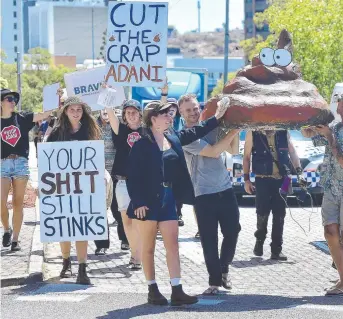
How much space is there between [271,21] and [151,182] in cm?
2442

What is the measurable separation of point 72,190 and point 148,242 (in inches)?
56.7

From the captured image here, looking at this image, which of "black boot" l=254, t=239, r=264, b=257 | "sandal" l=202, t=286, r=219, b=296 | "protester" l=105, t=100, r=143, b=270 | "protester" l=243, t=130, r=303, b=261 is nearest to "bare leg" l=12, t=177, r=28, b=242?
"protester" l=105, t=100, r=143, b=270

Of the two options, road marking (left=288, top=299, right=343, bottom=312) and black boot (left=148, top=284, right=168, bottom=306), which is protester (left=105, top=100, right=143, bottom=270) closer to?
black boot (left=148, top=284, right=168, bottom=306)

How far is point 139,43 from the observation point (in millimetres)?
10602

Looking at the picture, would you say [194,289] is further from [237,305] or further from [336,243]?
[336,243]

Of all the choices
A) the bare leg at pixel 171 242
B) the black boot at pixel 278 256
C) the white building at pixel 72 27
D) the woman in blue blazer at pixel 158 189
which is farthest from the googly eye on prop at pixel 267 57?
the white building at pixel 72 27

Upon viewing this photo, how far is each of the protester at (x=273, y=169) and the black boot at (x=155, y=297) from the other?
307 cm

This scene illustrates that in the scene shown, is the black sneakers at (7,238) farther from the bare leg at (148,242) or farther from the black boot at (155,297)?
the black boot at (155,297)

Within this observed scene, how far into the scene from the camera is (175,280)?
851cm

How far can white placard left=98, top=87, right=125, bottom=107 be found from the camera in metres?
10.2

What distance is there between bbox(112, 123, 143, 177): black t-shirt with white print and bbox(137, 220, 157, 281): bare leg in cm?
224

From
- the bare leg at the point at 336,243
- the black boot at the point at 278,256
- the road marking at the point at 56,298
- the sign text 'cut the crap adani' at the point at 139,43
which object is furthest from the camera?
the black boot at the point at 278,256

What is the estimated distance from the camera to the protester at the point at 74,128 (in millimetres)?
9891

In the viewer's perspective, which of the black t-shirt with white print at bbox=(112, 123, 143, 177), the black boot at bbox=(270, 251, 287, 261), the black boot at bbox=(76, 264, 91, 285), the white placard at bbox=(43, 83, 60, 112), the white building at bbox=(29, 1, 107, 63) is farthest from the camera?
the white building at bbox=(29, 1, 107, 63)
